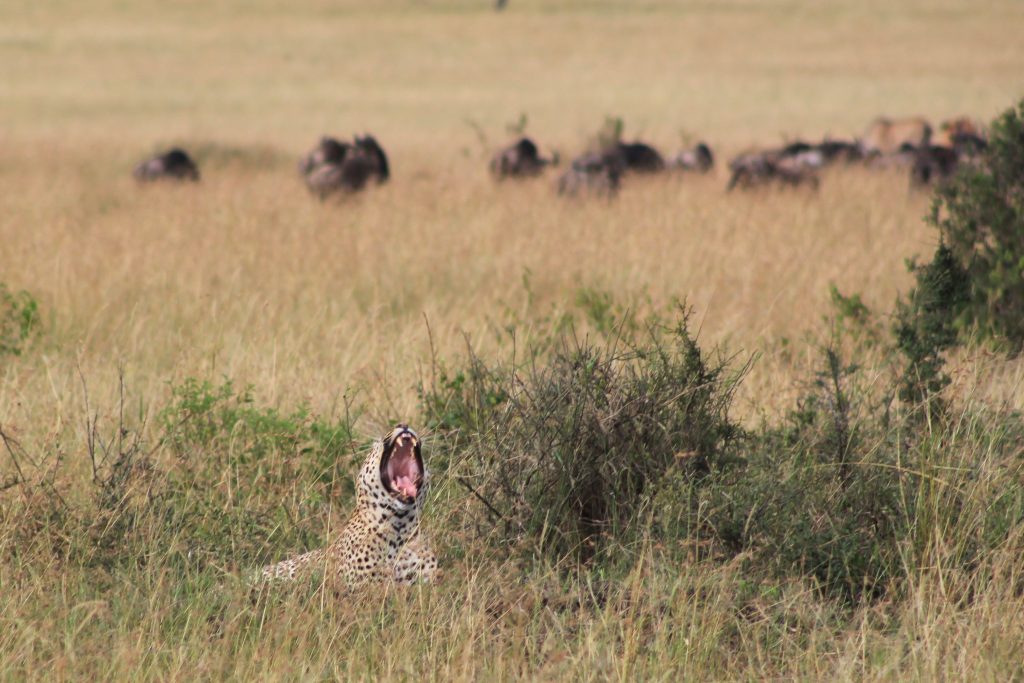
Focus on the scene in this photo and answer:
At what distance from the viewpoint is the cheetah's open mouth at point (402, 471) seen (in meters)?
3.69

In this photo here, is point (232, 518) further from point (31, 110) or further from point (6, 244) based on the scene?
point (31, 110)

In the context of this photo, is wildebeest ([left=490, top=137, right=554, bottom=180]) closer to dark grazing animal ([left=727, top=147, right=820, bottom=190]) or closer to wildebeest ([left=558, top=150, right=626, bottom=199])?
wildebeest ([left=558, top=150, right=626, bottom=199])

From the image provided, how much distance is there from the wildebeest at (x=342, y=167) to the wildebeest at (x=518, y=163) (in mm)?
1489

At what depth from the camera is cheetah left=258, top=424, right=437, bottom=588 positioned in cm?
375

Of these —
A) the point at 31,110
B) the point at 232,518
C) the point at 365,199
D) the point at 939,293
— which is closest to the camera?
the point at 232,518

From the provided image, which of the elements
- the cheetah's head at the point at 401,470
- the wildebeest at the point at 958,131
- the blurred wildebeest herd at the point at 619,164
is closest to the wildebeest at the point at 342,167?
the blurred wildebeest herd at the point at 619,164

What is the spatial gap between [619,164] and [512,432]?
446 inches

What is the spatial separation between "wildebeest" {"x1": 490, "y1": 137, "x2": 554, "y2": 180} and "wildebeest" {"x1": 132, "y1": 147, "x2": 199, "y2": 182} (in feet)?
12.0

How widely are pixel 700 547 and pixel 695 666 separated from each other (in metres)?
0.65

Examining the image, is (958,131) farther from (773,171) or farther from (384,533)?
(384,533)

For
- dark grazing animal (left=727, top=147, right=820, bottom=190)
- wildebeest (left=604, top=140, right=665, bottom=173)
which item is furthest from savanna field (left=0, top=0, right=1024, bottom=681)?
wildebeest (left=604, top=140, right=665, bottom=173)

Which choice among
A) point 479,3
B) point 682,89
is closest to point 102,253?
point 682,89

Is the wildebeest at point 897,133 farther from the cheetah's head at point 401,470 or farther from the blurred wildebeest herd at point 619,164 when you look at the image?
the cheetah's head at point 401,470

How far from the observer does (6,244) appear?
1012 centimetres
